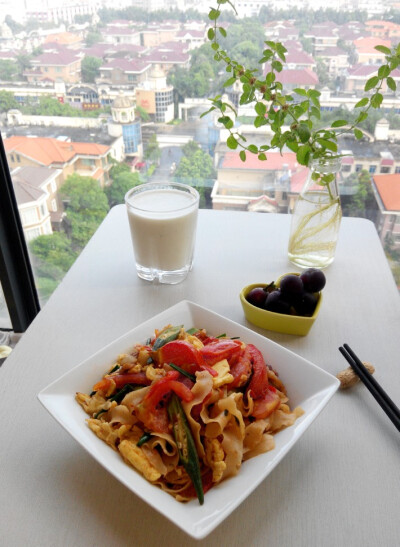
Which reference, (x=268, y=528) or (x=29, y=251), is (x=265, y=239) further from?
(x=29, y=251)

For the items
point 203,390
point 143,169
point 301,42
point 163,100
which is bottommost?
point 143,169

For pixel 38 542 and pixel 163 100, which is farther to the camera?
pixel 163 100

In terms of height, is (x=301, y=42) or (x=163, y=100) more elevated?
(x=301, y=42)

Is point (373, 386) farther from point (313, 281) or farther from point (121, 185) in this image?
point (121, 185)

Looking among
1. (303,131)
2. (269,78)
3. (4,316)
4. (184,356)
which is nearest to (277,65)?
(269,78)

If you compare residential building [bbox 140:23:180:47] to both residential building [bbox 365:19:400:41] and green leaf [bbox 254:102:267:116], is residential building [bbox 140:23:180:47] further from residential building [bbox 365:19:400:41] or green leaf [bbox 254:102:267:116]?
green leaf [bbox 254:102:267:116]

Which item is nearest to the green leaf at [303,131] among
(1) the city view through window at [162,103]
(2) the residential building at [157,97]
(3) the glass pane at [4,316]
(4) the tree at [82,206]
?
(1) the city view through window at [162,103]

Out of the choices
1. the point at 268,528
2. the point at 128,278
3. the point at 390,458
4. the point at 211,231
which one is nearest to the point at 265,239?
the point at 211,231
